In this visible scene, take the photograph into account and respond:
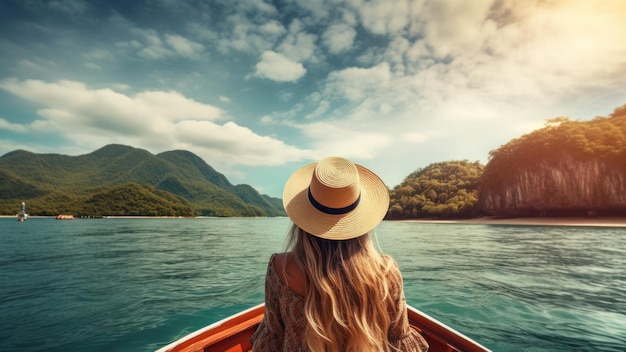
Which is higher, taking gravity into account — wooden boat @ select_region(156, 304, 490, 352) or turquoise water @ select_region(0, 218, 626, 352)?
wooden boat @ select_region(156, 304, 490, 352)

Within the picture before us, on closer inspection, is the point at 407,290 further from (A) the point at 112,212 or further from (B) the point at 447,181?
(A) the point at 112,212

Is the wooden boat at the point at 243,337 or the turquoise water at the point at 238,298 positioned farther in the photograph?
the turquoise water at the point at 238,298

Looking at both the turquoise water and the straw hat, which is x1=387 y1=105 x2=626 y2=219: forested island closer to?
the turquoise water

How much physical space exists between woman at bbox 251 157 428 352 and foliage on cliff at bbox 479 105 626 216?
61.0 meters

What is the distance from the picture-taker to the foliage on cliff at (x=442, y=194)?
68438mm

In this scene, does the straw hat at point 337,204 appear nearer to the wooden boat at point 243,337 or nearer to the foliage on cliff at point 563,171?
the wooden boat at point 243,337

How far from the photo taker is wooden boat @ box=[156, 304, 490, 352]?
3.26 m

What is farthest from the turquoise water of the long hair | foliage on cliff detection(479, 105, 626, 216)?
foliage on cliff detection(479, 105, 626, 216)

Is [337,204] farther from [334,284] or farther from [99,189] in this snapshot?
[99,189]

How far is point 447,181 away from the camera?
275 ft

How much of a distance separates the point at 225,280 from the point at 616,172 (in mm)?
59151

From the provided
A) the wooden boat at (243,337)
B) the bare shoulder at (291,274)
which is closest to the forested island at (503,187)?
the wooden boat at (243,337)

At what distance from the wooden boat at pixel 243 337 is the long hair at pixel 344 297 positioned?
239 cm

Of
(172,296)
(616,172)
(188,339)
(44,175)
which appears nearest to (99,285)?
(172,296)
